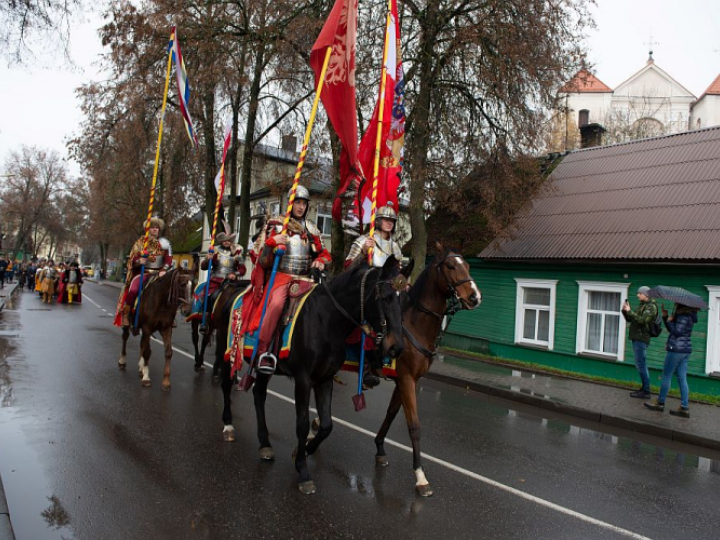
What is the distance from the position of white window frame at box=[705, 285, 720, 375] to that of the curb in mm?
4033

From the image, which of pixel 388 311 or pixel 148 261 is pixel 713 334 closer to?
pixel 388 311

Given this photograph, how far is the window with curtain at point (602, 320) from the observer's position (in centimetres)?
1359

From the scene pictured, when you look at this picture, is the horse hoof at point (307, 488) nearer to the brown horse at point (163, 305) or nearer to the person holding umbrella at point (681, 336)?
the brown horse at point (163, 305)

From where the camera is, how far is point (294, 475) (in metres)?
5.36

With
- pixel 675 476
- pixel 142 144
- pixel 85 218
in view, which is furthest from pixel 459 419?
pixel 85 218

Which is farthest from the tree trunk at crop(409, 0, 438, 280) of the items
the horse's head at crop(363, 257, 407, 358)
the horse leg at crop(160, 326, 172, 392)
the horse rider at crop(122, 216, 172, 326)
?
the horse's head at crop(363, 257, 407, 358)

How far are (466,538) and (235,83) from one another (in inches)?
664

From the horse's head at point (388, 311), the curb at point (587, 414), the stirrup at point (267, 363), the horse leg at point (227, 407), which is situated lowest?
the curb at point (587, 414)

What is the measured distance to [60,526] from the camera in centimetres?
400

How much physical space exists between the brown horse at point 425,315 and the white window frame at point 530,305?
32.3 feet

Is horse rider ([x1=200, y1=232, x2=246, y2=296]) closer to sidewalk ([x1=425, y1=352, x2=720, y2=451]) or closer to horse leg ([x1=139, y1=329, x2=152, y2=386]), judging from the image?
horse leg ([x1=139, y1=329, x2=152, y2=386])

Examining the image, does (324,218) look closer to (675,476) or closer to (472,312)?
(472,312)

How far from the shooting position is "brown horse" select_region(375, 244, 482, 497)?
18.7 feet

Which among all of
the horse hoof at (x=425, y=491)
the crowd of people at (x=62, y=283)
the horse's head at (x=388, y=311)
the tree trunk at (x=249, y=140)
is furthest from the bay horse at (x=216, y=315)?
the crowd of people at (x=62, y=283)
